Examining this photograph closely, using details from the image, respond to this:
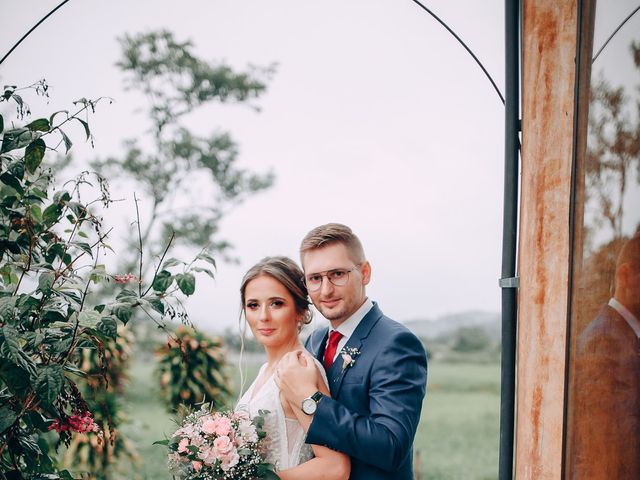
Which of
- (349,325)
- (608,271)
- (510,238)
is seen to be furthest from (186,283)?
(608,271)

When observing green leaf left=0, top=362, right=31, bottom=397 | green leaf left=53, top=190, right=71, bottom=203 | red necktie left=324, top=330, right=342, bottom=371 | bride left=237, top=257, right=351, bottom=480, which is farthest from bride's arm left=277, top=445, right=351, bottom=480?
green leaf left=53, top=190, right=71, bottom=203

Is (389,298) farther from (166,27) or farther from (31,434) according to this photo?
(31,434)

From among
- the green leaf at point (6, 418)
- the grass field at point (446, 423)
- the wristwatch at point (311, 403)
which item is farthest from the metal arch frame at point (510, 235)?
the grass field at point (446, 423)

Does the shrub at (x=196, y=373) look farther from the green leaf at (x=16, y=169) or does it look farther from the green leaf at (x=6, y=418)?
the green leaf at (x=16, y=169)

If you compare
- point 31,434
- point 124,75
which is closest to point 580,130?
point 31,434

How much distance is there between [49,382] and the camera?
7.65 ft

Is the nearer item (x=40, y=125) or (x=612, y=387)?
(x=612, y=387)

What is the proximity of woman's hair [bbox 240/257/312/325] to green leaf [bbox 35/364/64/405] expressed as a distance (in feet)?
2.63

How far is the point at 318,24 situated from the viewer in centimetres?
1827

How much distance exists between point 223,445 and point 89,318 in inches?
24.7

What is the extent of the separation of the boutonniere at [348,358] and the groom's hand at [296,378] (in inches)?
5.6

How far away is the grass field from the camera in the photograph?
13281 mm

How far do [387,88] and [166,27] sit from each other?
823 centimetres

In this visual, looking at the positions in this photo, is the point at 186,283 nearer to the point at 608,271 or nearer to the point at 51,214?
the point at 51,214
